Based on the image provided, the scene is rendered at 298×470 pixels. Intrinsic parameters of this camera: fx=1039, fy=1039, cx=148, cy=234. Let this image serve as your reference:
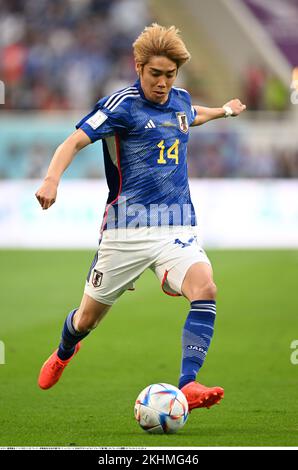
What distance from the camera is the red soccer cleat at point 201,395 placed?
6.20 metres

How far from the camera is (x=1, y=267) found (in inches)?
696

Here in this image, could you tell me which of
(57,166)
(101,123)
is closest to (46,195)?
(57,166)

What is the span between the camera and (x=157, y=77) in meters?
6.86

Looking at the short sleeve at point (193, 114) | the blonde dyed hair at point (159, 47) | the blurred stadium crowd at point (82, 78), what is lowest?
the short sleeve at point (193, 114)

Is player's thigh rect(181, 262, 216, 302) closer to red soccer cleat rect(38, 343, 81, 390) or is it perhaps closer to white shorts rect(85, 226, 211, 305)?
white shorts rect(85, 226, 211, 305)

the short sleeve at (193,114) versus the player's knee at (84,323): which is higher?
the short sleeve at (193,114)

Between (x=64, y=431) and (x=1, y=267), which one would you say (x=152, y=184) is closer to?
(x=64, y=431)

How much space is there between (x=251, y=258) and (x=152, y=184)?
40.6 feet

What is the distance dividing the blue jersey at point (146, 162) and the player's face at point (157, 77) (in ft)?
0.24

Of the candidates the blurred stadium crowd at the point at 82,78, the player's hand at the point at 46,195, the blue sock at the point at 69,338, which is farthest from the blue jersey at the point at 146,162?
the blurred stadium crowd at the point at 82,78

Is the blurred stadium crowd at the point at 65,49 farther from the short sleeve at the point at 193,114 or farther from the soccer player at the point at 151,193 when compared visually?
the soccer player at the point at 151,193

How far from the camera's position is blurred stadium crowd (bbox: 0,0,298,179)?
24.8 meters

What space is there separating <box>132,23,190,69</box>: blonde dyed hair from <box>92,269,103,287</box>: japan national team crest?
1454 mm
